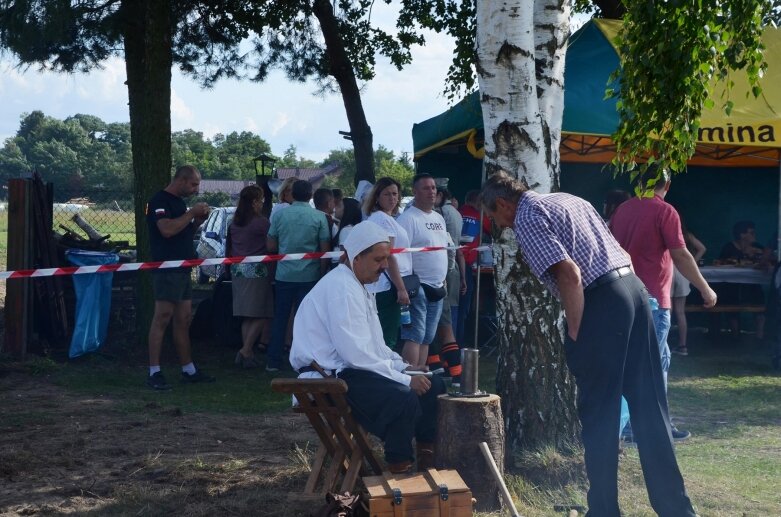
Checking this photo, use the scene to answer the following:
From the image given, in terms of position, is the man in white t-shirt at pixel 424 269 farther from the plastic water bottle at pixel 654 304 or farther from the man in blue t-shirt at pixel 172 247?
the plastic water bottle at pixel 654 304

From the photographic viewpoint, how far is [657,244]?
6.89m

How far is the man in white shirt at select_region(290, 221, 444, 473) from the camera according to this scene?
495cm

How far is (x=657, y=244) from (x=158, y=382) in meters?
4.36

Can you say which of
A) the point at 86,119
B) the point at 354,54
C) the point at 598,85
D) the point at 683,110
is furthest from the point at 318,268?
the point at 86,119

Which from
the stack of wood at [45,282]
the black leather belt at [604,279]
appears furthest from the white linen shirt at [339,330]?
the stack of wood at [45,282]

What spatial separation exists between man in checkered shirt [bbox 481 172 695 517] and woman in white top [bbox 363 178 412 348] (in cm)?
273

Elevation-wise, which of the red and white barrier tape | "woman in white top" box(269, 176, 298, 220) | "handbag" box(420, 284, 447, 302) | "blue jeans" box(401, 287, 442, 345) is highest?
"woman in white top" box(269, 176, 298, 220)

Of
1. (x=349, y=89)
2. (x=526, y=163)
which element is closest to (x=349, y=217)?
(x=526, y=163)

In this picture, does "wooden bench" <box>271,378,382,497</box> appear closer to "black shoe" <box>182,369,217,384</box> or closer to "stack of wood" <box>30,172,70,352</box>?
"black shoe" <box>182,369,217,384</box>

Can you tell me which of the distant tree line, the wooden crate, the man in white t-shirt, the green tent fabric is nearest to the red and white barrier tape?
the man in white t-shirt

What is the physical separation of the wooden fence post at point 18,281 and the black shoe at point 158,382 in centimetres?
182

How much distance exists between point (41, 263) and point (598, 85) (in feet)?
19.9

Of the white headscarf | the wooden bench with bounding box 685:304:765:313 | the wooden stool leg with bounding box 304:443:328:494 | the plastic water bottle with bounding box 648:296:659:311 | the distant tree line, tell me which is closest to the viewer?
the white headscarf

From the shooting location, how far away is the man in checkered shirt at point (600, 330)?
4.54 m
